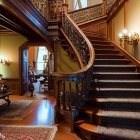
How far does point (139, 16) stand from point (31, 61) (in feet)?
37.6

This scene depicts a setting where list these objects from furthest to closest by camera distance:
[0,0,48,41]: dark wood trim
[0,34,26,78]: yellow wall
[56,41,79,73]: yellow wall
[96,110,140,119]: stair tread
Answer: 1. [0,34,26,78]: yellow wall
2. [56,41,79,73]: yellow wall
3. [0,0,48,41]: dark wood trim
4. [96,110,140,119]: stair tread

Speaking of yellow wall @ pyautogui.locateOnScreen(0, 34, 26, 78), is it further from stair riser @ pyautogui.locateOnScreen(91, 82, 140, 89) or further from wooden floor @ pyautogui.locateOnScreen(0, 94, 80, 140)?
stair riser @ pyautogui.locateOnScreen(91, 82, 140, 89)

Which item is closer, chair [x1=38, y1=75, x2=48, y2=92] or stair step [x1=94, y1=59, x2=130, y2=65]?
stair step [x1=94, y1=59, x2=130, y2=65]

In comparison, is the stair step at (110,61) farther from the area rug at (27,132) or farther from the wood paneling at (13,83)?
the wood paneling at (13,83)

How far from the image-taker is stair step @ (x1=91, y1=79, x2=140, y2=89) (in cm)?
512

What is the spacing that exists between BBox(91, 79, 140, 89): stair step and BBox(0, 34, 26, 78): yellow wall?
5941 millimetres

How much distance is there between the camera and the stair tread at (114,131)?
349 centimetres

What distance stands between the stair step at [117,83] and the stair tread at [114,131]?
4.75ft

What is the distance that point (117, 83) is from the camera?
16.9ft

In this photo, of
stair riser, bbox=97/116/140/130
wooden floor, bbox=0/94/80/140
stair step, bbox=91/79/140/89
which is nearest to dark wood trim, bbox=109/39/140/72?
stair step, bbox=91/79/140/89

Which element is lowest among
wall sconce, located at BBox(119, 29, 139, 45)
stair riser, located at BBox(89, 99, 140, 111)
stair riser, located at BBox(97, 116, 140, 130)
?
stair riser, located at BBox(97, 116, 140, 130)

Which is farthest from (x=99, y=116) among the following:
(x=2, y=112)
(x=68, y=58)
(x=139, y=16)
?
(x=68, y=58)

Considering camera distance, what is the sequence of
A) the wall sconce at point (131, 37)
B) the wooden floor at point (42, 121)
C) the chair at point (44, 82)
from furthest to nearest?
1. the chair at point (44, 82)
2. the wall sconce at point (131, 37)
3. the wooden floor at point (42, 121)

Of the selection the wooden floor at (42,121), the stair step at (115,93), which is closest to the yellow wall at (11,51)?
the wooden floor at (42,121)
